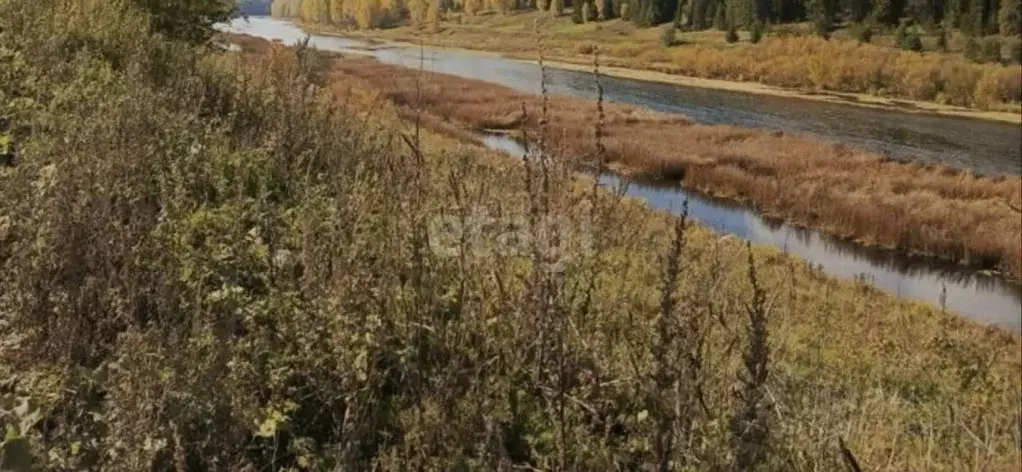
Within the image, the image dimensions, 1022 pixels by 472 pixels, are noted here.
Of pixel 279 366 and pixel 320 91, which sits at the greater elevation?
pixel 320 91

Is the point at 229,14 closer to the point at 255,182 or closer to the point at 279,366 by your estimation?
the point at 255,182

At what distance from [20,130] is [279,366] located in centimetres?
338

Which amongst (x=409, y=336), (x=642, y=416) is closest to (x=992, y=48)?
(x=642, y=416)

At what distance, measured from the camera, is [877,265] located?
3.15 metres

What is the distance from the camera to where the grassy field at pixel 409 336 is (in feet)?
8.95

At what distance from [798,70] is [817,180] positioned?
1579mm

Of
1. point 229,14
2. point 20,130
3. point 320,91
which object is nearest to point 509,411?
point 20,130

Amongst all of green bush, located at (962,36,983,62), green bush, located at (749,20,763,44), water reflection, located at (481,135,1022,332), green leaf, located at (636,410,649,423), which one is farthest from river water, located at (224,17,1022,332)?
green leaf, located at (636,410,649,423)

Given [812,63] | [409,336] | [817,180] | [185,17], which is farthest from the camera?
[185,17]

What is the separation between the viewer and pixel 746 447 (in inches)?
88.4

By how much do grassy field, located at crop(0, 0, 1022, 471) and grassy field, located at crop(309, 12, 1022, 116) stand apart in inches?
19.4

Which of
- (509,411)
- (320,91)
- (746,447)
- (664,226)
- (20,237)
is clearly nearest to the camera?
(746,447)

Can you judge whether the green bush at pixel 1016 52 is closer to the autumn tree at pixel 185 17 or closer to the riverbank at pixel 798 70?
the riverbank at pixel 798 70

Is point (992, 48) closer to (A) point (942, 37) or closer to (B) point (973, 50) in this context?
(B) point (973, 50)
